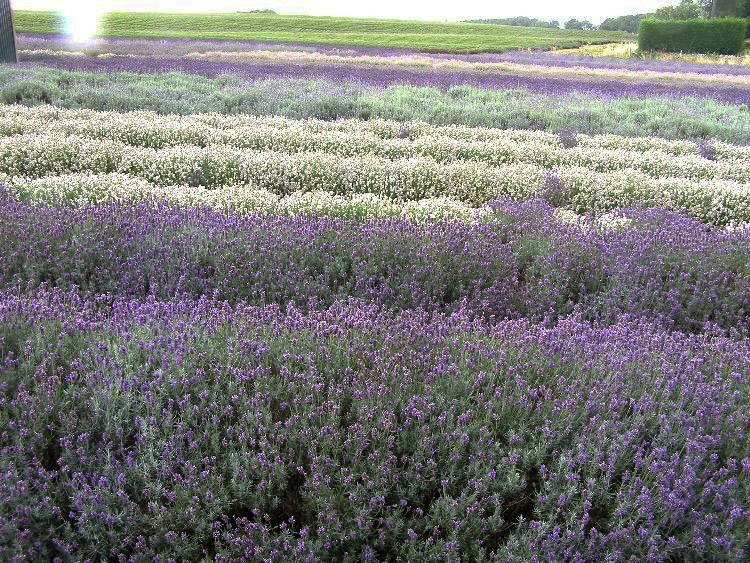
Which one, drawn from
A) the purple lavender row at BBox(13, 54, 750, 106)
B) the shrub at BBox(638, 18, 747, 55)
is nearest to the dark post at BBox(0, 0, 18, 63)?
the purple lavender row at BBox(13, 54, 750, 106)

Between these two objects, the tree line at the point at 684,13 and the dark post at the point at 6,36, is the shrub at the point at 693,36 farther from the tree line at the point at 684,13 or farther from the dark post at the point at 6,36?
the dark post at the point at 6,36

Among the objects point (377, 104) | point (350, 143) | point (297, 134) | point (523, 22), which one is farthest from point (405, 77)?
point (523, 22)

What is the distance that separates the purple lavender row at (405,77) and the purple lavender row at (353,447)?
13068 millimetres

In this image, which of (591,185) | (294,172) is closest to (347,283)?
(294,172)

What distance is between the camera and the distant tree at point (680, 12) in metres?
44.2

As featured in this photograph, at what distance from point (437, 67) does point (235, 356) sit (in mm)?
20759

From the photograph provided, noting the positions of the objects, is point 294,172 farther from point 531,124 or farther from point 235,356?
point 531,124

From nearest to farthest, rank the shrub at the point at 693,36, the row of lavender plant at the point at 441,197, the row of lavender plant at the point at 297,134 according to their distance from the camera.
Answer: the row of lavender plant at the point at 441,197, the row of lavender plant at the point at 297,134, the shrub at the point at 693,36

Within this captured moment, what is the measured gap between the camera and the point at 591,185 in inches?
264

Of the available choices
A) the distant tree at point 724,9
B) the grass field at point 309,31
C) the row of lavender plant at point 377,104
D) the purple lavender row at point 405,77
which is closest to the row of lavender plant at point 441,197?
the row of lavender plant at point 377,104

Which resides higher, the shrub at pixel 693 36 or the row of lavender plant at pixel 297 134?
the shrub at pixel 693 36

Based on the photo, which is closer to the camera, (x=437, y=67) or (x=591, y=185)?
(x=591, y=185)

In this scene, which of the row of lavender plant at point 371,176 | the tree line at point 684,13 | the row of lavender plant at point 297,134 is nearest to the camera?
the row of lavender plant at point 371,176

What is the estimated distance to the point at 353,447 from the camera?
2227mm
